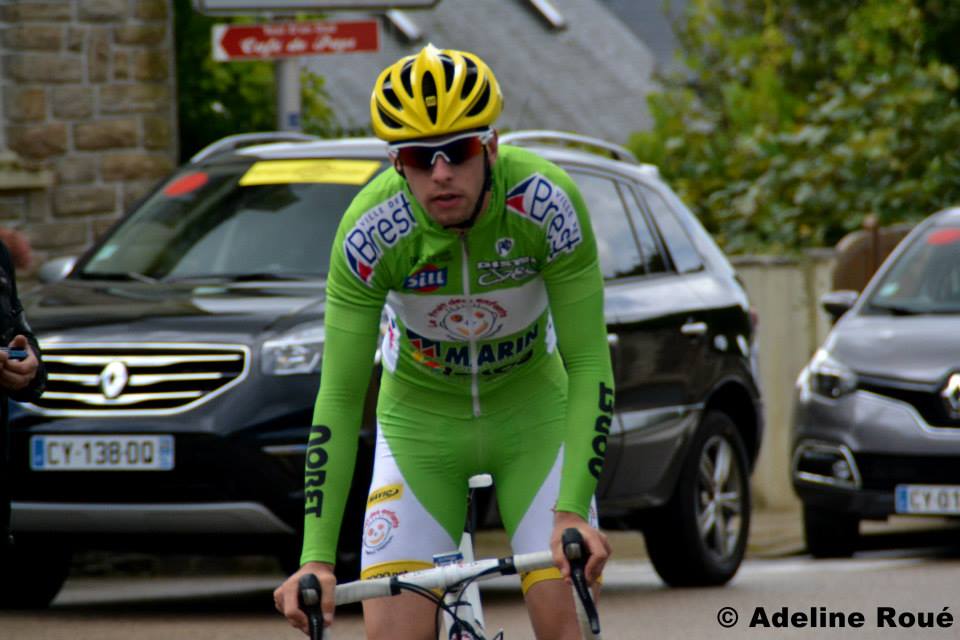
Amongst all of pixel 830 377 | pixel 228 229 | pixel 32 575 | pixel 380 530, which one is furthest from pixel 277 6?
pixel 380 530

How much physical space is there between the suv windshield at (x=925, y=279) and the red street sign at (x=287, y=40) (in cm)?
312

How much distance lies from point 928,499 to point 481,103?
6085mm

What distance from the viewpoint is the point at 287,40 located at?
38.1 feet

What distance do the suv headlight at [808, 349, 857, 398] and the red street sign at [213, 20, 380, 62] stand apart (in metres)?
3.01

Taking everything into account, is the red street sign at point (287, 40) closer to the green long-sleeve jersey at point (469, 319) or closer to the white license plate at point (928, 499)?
the white license plate at point (928, 499)

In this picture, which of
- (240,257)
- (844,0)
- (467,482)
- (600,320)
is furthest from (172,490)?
(844,0)

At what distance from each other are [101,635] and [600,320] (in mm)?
3734

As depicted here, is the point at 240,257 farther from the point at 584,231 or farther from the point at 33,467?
the point at 584,231

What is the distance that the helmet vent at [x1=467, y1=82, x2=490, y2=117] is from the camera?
4.53 meters

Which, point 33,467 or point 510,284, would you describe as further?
point 33,467

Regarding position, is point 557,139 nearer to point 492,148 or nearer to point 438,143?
point 492,148

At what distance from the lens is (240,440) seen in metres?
7.70

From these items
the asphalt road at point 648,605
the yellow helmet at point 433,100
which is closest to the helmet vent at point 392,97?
the yellow helmet at point 433,100

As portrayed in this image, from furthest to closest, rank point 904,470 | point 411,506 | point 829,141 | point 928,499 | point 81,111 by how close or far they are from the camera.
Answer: point 829,141 → point 81,111 → point 904,470 → point 928,499 → point 411,506
